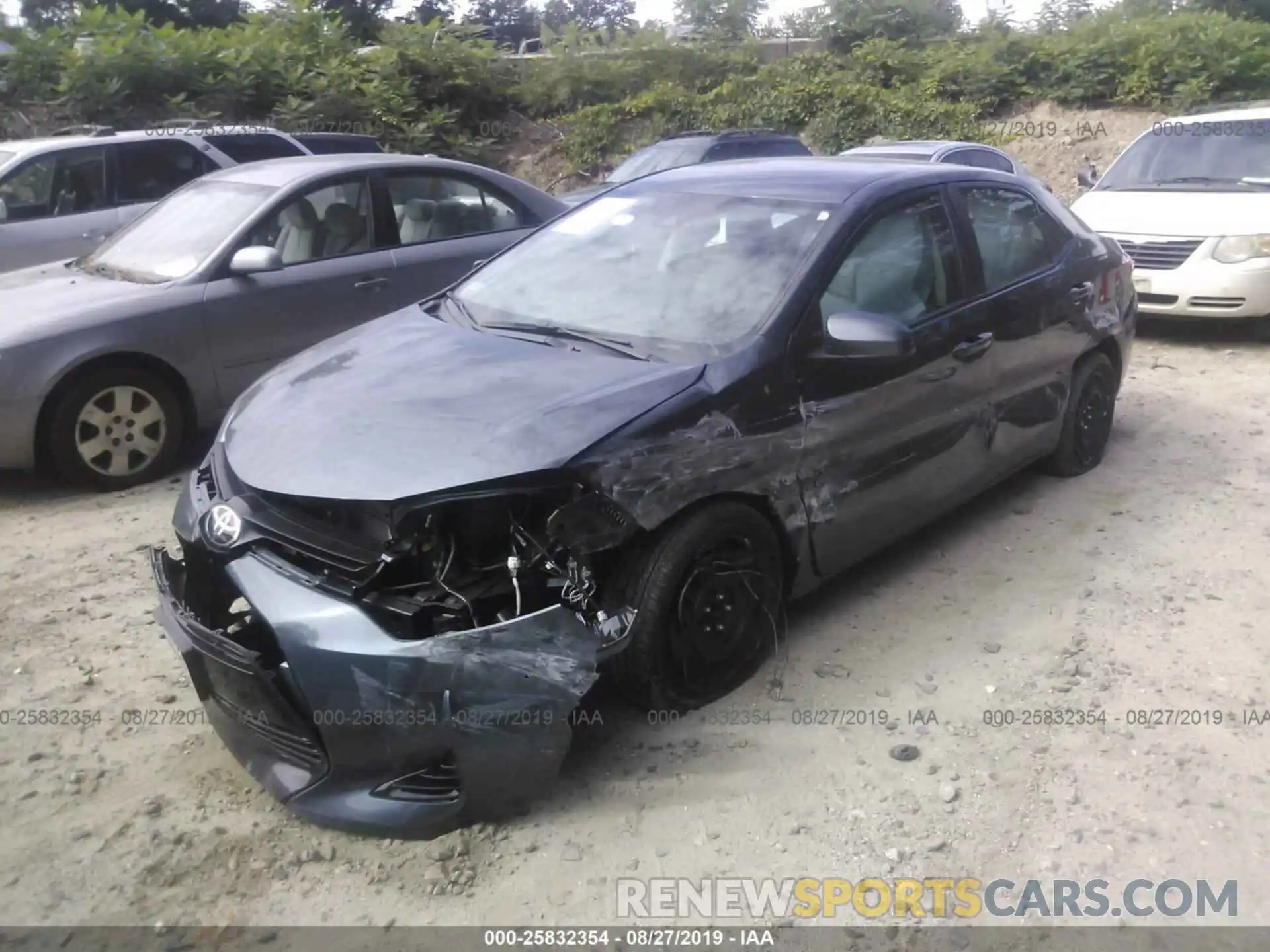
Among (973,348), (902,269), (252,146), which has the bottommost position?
(973,348)

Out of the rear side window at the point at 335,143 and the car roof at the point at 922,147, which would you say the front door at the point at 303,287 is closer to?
the rear side window at the point at 335,143

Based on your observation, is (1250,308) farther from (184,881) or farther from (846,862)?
(184,881)

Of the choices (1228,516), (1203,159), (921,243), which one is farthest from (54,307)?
(1203,159)

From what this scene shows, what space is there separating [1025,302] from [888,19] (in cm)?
2056

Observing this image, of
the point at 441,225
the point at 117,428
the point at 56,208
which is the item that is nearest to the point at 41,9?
the point at 56,208

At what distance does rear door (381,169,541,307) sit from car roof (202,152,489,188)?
0.08 meters

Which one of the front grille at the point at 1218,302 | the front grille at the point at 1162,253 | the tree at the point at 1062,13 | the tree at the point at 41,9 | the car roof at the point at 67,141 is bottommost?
the front grille at the point at 1218,302

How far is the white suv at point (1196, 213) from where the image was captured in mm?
8031

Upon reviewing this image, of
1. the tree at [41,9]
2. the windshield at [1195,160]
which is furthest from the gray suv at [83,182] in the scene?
the tree at [41,9]

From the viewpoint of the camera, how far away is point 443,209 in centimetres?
689

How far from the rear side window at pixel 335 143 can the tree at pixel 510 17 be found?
4087cm

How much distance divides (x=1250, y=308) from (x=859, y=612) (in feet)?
17.8

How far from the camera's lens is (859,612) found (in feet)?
14.1

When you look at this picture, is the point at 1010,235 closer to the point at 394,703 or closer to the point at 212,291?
the point at 394,703
